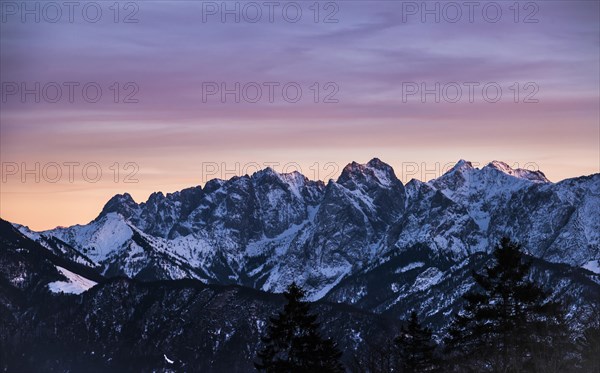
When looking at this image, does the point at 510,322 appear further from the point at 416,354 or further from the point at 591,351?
the point at 416,354

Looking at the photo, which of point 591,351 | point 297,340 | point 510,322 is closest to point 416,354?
point 297,340

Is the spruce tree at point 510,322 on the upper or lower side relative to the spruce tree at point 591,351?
upper

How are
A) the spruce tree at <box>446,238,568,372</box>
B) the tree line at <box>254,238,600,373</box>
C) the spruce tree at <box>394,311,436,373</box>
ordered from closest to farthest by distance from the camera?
the spruce tree at <box>446,238,568,372</box> < the tree line at <box>254,238,600,373</box> < the spruce tree at <box>394,311,436,373</box>

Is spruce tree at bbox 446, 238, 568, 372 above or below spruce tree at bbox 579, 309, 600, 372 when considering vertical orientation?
above

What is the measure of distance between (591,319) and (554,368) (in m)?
28.9

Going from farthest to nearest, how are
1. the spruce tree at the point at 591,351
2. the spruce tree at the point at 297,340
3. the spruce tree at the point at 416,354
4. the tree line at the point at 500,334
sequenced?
1. the spruce tree at the point at 416,354
2. the spruce tree at the point at 297,340
3. the spruce tree at the point at 591,351
4. the tree line at the point at 500,334

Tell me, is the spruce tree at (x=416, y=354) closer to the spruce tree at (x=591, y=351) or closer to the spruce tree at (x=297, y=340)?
the spruce tree at (x=297, y=340)

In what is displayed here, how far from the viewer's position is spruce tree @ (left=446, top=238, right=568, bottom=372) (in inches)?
4956

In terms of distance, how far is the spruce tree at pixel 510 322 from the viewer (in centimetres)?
12588

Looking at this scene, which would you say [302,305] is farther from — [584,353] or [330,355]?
[584,353]

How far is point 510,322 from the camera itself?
419 feet

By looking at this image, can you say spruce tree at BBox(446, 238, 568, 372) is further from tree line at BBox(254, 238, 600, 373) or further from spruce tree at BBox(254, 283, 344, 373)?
spruce tree at BBox(254, 283, 344, 373)

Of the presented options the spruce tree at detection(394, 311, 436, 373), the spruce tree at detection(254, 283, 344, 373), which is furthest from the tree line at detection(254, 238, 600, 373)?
the spruce tree at detection(394, 311, 436, 373)

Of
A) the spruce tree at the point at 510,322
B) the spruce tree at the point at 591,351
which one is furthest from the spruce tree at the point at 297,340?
the spruce tree at the point at 591,351
